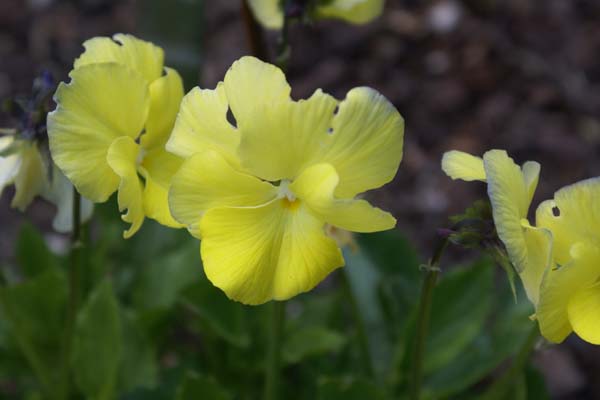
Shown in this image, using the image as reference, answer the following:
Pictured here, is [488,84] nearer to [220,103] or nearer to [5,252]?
[5,252]

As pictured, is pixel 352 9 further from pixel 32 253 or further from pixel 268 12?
pixel 32 253

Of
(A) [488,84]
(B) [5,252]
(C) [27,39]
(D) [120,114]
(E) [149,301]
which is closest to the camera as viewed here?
(D) [120,114]

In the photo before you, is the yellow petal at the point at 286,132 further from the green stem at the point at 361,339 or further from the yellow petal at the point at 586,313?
the green stem at the point at 361,339

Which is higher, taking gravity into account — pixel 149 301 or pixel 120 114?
pixel 120 114

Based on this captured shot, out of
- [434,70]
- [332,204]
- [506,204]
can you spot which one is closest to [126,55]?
[332,204]

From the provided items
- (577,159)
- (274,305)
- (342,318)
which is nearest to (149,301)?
(342,318)

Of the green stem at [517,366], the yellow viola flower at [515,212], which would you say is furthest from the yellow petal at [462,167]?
the green stem at [517,366]
